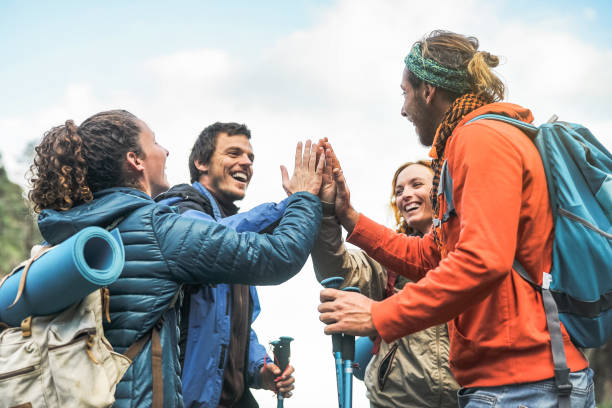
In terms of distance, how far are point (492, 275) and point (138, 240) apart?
4.89 feet

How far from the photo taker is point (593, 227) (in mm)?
2291

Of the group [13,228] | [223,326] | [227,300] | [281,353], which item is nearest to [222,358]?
[223,326]

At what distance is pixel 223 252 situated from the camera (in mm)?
2654

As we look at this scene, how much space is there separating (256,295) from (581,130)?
2.43 m

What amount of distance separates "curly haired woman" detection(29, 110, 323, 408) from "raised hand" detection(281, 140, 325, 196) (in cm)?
51

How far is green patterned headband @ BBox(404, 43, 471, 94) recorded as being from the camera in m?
3.17

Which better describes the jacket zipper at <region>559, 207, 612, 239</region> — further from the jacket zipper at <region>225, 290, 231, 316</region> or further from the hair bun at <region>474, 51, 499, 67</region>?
the jacket zipper at <region>225, 290, 231, 316</region>

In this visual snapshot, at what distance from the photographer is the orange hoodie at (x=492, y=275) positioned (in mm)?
2312

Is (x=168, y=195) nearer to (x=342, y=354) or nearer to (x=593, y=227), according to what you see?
(x=342, y=354)

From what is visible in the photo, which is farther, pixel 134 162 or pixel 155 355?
pixel 134 162

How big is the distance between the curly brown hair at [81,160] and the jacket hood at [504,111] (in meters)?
1.65

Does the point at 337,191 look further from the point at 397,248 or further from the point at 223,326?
the point at 223,326

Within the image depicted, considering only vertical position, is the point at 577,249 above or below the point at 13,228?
below

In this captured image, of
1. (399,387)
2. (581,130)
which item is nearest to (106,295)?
(581,130)
